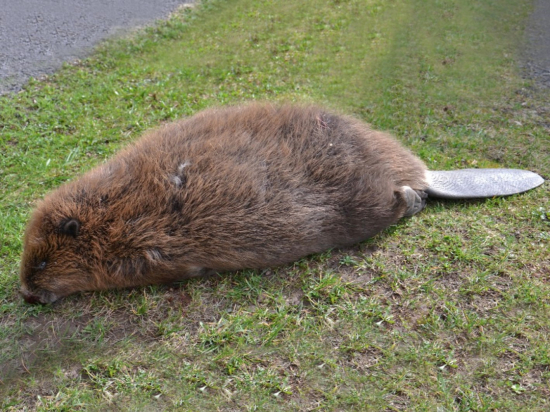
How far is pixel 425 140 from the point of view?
4.69m

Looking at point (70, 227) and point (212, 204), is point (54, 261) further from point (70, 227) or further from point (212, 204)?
point (212, 204)

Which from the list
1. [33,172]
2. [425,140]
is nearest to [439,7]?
[425,140]

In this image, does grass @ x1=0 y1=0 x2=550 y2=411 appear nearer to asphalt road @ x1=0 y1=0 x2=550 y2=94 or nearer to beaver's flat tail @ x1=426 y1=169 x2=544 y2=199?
beaver's flat tail @ x1=426 y1=169 x2=544 y2=199

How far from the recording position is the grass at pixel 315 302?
265cm

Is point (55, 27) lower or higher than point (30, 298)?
higher

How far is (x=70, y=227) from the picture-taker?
291 centimetres

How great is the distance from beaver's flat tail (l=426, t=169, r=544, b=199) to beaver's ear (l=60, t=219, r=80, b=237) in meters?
2.48

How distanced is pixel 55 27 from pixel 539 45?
20.1 feet

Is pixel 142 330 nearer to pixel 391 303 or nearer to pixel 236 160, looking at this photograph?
pixel 236 160

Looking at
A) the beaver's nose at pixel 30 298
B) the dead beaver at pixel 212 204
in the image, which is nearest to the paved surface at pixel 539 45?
the dead beaver at pixel 212 204

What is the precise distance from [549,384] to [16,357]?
2880 mm

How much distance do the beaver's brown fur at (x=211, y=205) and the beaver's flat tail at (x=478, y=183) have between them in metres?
0.51

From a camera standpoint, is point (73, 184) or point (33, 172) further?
point (33, 172)

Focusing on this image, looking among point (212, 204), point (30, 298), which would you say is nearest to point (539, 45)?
point (212, 204)
